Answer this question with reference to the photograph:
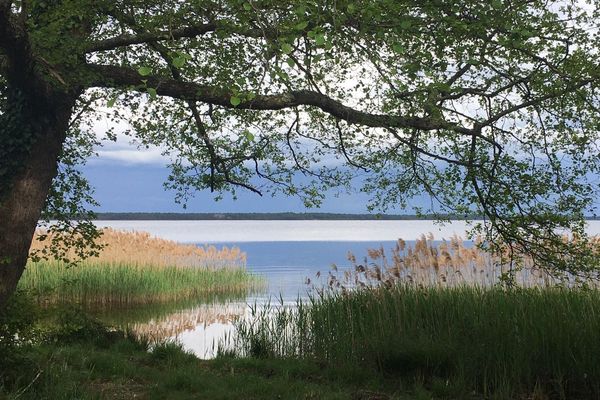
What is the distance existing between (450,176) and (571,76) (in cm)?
217

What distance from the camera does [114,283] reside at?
51.5ft

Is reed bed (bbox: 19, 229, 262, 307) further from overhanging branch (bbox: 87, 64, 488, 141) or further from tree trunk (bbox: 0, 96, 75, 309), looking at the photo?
overhanging branch (bbox: 87, 64, 488, 141)

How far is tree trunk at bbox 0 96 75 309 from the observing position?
7.75m

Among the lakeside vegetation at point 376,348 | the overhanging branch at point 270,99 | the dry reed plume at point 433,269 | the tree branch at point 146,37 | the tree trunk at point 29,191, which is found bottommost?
the lakeside vegetation at point 376,348

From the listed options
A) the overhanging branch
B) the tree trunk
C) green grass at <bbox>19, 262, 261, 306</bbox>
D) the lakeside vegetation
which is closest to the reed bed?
green grass at <bbox>19, 262, 261, 306</bbox>

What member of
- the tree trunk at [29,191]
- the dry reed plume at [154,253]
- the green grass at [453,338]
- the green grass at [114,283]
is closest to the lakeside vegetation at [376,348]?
the green grass at [453,338]

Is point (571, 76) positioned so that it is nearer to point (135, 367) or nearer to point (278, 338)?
point (278, 338)

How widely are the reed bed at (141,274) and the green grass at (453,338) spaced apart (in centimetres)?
600

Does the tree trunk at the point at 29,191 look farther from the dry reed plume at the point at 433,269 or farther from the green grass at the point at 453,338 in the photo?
the dry reed plume at the point at 433,269

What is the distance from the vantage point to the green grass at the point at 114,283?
50.1 ft

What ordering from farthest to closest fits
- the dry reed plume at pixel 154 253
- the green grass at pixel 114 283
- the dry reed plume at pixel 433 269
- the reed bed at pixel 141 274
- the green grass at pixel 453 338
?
the dry reed plume at pixel 154 253
the reed bed at pixel 141 274
the green grass at pixel 114 283
the dry reed plume at pixel 433 269
the green grass at pixel 453 338

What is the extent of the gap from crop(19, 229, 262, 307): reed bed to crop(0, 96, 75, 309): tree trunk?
5.30 metres

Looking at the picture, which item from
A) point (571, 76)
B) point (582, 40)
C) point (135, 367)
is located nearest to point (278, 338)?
point (135, 367)

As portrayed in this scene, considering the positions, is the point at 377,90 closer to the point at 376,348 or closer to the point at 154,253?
the point at 376,348
